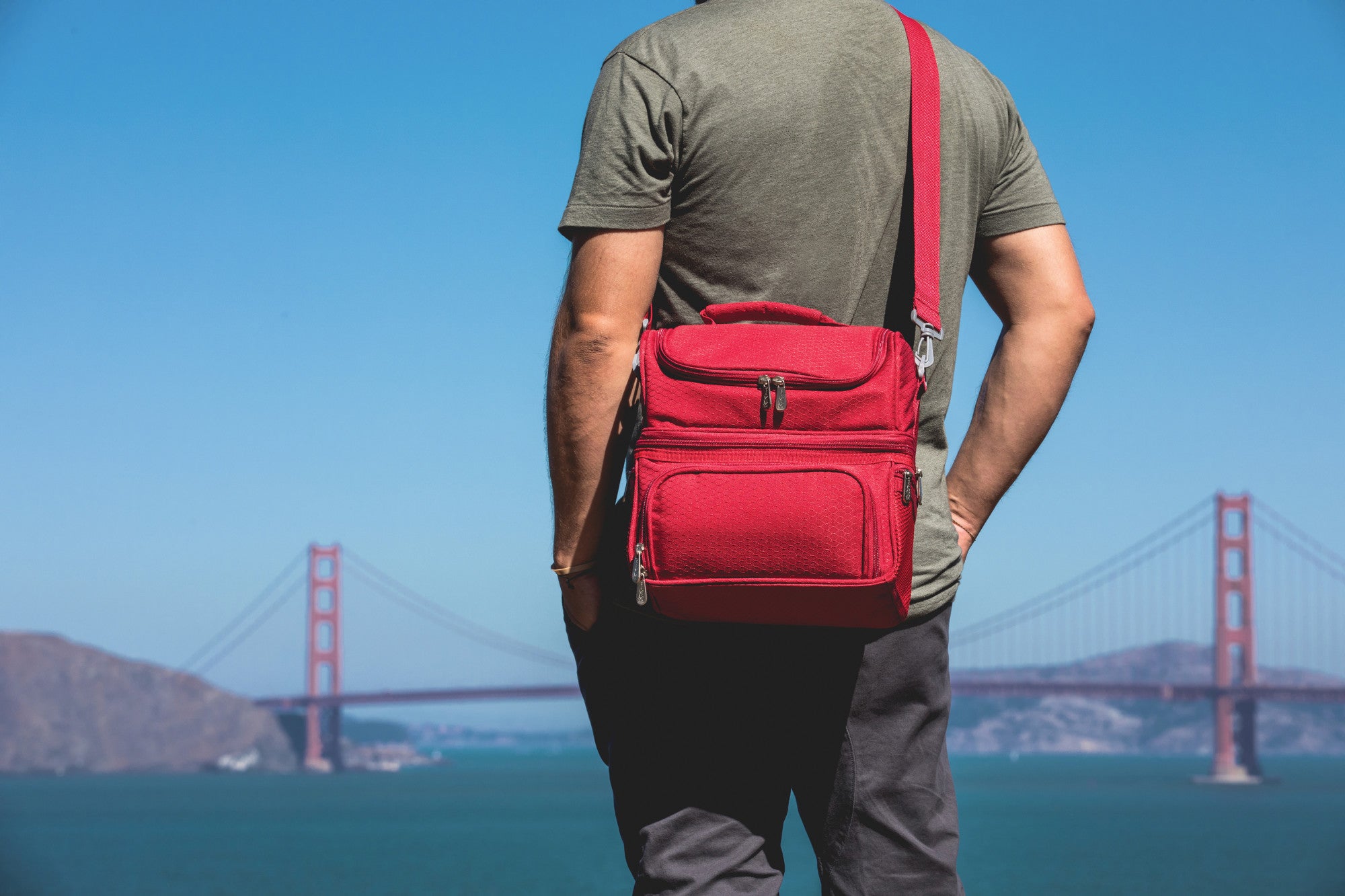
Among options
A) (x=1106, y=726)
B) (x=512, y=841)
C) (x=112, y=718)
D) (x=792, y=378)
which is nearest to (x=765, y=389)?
(x=792, y=378)

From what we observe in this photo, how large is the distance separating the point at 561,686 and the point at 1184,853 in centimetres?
1579

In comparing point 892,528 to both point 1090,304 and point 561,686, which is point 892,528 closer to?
point 1090,304

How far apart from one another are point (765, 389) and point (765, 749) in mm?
244

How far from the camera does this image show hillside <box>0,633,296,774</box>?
65.0 meters

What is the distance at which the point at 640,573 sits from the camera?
0.81 m

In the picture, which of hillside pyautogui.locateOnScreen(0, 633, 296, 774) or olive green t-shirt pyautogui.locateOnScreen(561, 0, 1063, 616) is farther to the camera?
hillside pyautogui.locateOnScreen(0, 633, 296, 774)

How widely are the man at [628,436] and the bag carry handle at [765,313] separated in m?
0.03

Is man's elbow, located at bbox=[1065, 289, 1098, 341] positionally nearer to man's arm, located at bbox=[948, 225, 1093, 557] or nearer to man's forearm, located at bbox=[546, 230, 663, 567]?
man's arm, located at bbox=[948, 225, 1093, 557]

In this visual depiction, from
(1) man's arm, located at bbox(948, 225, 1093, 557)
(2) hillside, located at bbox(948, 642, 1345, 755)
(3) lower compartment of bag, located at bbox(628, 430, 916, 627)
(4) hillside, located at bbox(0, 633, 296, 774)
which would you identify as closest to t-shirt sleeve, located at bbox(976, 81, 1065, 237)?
(1) man's arm, located at bbox(948, 225, 1093, 557)

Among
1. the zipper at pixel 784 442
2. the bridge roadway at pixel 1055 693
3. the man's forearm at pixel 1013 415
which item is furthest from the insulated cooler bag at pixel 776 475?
the bridge roadway at pixel 1055 693

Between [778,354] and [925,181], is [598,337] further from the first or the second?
[925,181]

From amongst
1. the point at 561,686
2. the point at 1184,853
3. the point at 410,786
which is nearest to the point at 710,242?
the point at 561,686

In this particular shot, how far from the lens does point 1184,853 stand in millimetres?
33344

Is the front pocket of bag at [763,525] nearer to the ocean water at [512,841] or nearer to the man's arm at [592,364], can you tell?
the man's arm at [592,364]
